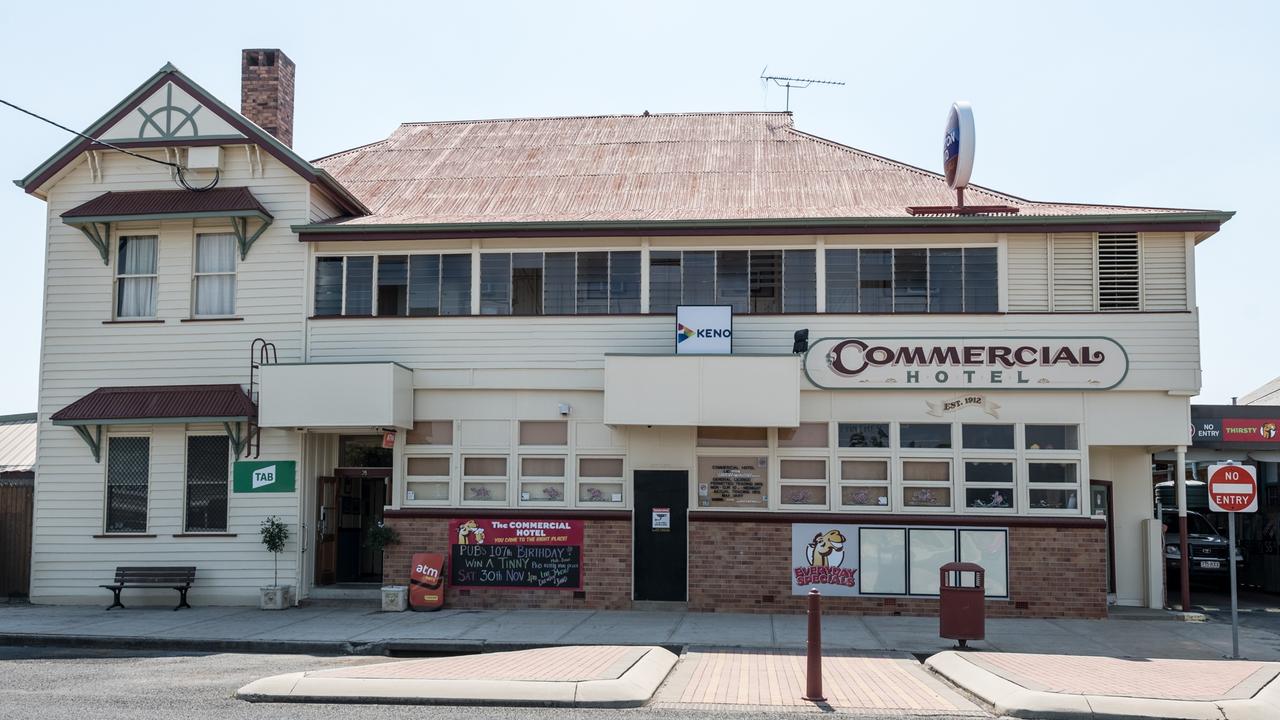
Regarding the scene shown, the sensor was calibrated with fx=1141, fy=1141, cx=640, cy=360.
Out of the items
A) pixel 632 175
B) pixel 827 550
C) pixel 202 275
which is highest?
pixel 632 175

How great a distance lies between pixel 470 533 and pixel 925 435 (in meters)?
7.43

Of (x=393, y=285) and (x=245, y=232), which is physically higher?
(x=245, y=232)

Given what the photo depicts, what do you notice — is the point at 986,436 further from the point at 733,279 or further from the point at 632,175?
the point at 632,175

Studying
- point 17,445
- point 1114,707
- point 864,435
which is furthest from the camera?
point 17,445

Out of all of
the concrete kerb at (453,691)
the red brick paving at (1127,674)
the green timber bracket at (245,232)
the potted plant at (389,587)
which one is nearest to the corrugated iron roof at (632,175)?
the green timber bracket at (245,232)

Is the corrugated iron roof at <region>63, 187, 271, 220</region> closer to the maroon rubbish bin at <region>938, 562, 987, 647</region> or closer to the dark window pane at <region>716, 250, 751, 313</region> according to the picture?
the dark window pane at <region>716, 250, 751, 313</region>

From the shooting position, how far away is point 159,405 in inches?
733

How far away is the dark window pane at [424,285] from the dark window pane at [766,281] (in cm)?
523

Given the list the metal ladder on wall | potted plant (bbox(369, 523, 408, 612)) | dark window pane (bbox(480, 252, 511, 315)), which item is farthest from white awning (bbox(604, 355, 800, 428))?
the metal ladder on wall

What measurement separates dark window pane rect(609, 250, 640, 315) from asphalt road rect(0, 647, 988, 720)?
23.6 feet

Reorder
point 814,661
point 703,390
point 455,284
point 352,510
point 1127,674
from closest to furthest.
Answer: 1. point 814,661
2. point 1127,674
3. point 703,390
4. point 455,284
5. point 352,510

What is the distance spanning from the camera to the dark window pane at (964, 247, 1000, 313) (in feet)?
59.2

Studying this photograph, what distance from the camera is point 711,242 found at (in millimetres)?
18516

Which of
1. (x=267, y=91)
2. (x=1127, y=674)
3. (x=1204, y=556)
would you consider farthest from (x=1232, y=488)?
(x=267, y=91)
